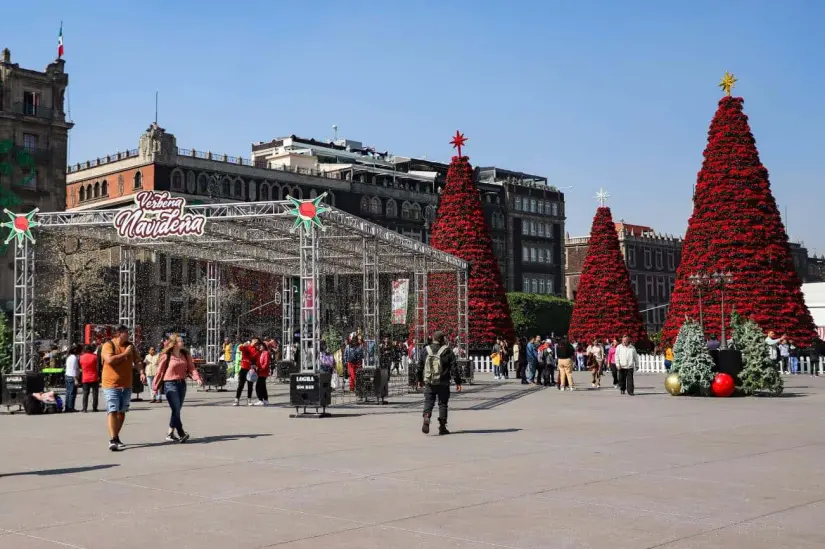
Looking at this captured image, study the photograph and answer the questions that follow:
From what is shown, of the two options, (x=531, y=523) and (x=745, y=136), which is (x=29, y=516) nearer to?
(x=531, y=523)

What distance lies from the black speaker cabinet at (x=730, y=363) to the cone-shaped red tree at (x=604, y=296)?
27.3 metres

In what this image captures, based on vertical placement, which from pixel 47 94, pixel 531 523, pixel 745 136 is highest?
pixel 47 94

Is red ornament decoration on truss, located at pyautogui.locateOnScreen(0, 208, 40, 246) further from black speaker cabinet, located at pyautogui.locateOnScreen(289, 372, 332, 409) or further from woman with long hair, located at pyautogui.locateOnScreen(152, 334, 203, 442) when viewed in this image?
woman with long hair, located at pyautogui.locateOnScreen(152, 334, 203, 442)

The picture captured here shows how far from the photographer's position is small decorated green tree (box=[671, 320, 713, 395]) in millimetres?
24578

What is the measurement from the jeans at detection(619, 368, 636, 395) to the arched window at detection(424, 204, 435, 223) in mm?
69202

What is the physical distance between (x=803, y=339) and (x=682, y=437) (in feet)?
95.2

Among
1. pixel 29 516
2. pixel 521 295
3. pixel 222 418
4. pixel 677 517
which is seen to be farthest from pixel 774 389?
pixel 521 295

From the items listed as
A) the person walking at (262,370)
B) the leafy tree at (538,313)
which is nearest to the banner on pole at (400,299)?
the person walking at (262,370)

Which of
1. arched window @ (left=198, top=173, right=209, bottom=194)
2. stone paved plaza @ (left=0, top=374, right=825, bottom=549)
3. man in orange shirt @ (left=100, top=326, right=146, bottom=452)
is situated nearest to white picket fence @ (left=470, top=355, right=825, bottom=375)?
stone paved plaza @ (left=0, top=374, right=825, bottom=549)

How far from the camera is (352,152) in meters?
105

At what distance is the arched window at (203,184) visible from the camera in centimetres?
7669

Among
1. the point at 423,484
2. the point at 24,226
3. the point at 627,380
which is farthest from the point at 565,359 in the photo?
the point at 423,484

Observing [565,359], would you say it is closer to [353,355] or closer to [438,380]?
[353,355]

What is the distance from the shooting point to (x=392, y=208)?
93.8m
